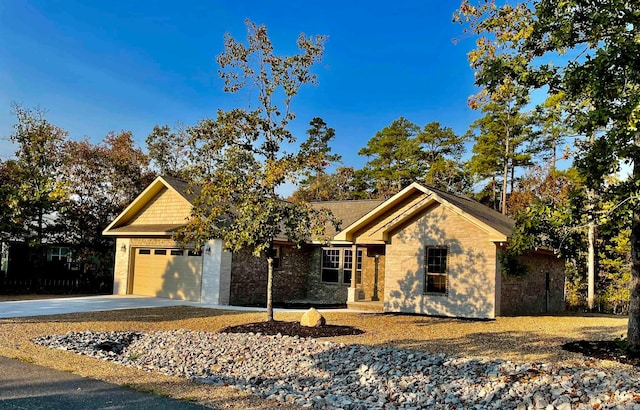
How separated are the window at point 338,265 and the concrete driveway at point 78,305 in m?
5.83

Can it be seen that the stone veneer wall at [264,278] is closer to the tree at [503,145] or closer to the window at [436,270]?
the window at [436,270]

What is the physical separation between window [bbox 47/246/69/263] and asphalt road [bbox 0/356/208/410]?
2086cm

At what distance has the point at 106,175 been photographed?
87.8 ft

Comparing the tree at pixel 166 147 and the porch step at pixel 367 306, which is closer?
the porch step at pixel 367 306

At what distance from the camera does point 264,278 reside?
66.4 feet

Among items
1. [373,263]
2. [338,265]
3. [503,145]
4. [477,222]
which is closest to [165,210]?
[338,265]

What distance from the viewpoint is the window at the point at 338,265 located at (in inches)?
829

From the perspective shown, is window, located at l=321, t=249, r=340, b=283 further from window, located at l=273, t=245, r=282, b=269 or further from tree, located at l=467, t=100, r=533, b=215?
tree, located at l=467, t=100, r=533, b=215

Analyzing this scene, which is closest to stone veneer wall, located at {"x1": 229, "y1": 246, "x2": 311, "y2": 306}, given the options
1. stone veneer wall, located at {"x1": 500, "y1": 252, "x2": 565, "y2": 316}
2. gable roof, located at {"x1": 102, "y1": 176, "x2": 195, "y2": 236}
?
gable roof, located at {"x1": 102, "y1": 176, "x2": 195, "y2": 236}

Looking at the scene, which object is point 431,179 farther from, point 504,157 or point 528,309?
point 528,309

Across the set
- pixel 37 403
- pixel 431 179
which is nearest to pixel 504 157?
pixel 431 179

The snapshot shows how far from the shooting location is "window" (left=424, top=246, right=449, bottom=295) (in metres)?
16.3

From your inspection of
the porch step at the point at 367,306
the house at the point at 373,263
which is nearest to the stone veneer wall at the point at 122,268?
the house at the point at 373,263

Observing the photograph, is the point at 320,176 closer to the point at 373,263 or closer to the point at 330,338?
the point at 373,263
